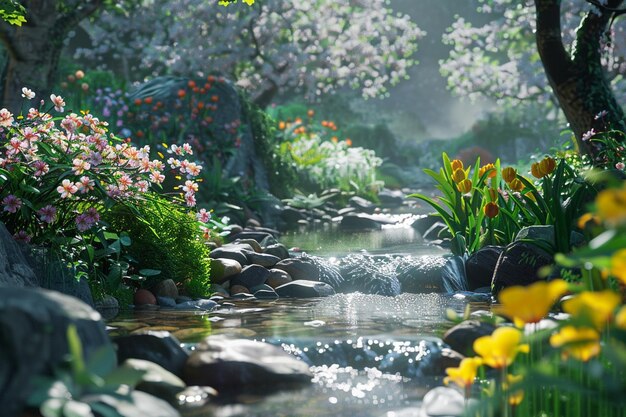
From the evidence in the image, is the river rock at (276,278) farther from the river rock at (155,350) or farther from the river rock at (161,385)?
the river rock at (161,385)

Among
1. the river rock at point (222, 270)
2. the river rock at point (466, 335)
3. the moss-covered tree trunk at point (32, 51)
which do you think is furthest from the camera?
the moss-covered tree trunk at point (32, 51)

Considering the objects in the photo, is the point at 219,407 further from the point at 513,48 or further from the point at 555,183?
the point at 513,48

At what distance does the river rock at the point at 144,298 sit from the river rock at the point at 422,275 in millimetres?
2800

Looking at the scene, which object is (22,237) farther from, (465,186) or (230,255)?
(465,186)

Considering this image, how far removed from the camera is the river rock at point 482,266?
330 inches

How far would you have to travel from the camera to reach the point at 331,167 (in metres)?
18.6

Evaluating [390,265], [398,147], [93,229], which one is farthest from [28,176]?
[398,147]

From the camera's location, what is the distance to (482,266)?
8.41 metres

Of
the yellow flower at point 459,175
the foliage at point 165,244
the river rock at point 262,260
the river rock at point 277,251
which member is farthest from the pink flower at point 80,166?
the yellow flower at point 459,175

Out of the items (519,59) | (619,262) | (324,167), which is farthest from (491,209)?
(519,59)

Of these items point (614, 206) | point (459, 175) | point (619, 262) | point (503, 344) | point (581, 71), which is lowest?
point (503, 344)

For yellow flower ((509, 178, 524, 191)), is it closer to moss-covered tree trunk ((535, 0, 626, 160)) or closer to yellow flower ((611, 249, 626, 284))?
moss-covered tree trunk ((535, 0, 626, 160))

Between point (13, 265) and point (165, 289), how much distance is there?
1.63 meters

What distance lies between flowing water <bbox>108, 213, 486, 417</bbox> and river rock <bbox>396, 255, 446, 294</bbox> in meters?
0.26
